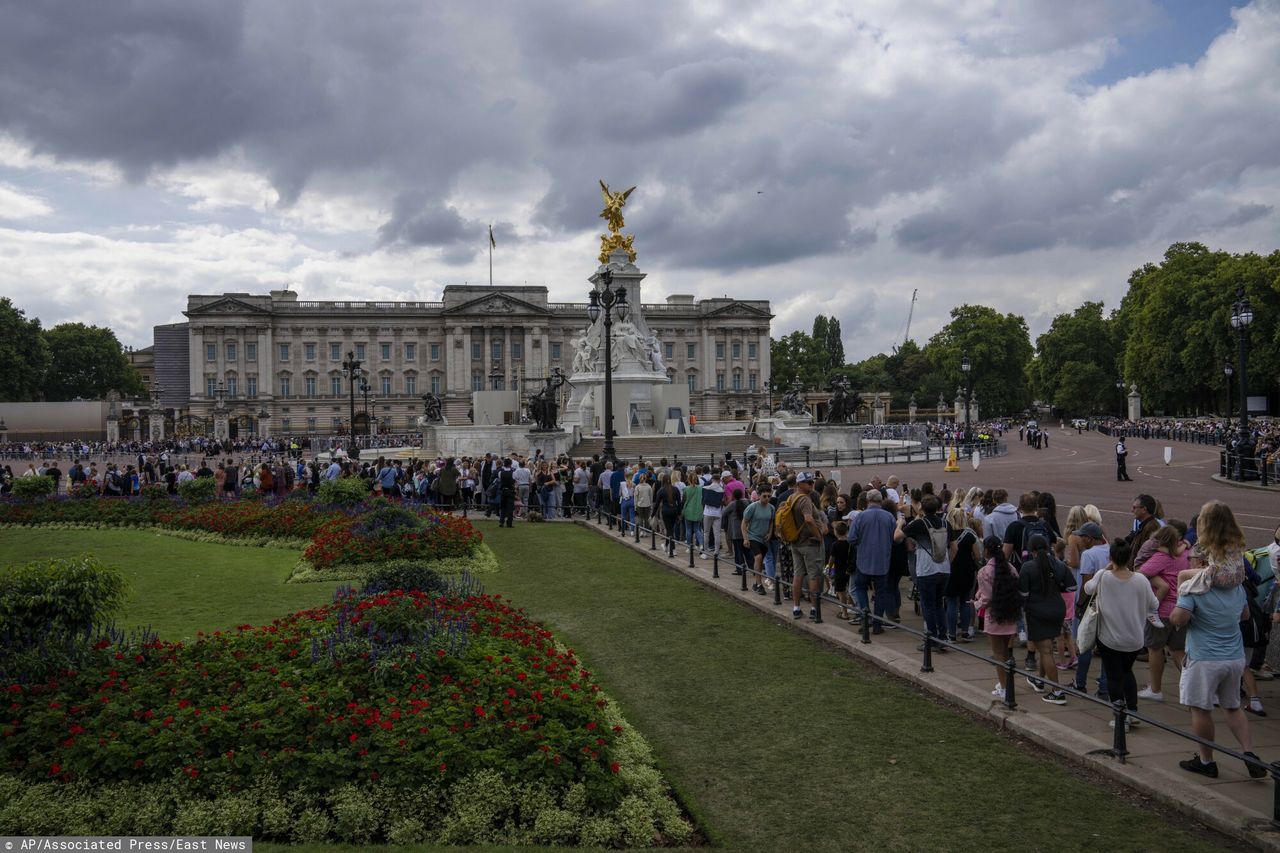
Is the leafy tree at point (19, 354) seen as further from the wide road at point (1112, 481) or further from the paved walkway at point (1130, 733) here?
the paved walkway at point (1130, 733)

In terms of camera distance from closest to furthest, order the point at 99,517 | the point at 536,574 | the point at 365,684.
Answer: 1. the point at 365,684
2. the point at 536,574
3. the point at 99,517

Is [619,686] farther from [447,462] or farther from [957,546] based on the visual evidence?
[447,462]

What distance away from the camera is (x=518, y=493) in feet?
90.2

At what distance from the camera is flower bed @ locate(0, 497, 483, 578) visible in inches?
681

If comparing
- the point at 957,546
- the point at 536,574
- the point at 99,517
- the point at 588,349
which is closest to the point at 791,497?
the point at 957,546

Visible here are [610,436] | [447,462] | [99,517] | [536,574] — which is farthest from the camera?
[610,436]

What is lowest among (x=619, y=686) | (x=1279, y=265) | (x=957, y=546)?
(x=619, y=686)

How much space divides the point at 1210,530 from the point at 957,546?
159 inches

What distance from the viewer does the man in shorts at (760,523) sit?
1412 cm

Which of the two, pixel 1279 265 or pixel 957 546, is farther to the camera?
pixel 1279 265

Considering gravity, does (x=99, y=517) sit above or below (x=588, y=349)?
below

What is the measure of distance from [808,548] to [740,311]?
363 feet

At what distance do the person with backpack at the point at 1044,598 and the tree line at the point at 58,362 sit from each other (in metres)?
108

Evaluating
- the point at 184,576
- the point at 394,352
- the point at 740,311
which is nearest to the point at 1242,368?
the point at 184,576
